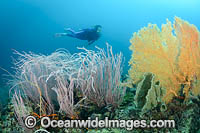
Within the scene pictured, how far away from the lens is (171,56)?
2.74m

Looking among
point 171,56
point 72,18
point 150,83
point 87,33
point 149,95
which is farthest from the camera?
point 72,18

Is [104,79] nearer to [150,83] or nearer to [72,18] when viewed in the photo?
[150,83]

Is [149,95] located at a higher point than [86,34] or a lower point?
lower

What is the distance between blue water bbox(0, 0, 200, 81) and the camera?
30.2 m

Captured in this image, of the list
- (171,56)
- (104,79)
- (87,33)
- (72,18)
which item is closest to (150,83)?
(171,56)

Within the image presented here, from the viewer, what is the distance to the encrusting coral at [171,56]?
2.54 metres

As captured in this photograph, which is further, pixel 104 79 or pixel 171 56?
pixel 104 79

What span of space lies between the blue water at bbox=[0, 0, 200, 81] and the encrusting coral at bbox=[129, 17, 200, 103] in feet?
77.1

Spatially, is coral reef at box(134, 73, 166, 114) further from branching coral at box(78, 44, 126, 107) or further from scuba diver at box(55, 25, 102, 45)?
scuba diver at box(55, 25, 102, 45)

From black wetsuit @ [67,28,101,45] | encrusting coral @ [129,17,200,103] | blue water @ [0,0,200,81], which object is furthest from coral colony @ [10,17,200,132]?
blue water @ [0,0,200,81]

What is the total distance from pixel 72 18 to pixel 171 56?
42217 mm

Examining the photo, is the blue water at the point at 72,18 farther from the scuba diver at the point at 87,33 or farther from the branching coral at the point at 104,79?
the branching coral at the point at 104,79

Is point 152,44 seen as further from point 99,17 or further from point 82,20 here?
point 99,17

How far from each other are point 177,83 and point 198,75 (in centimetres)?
40
